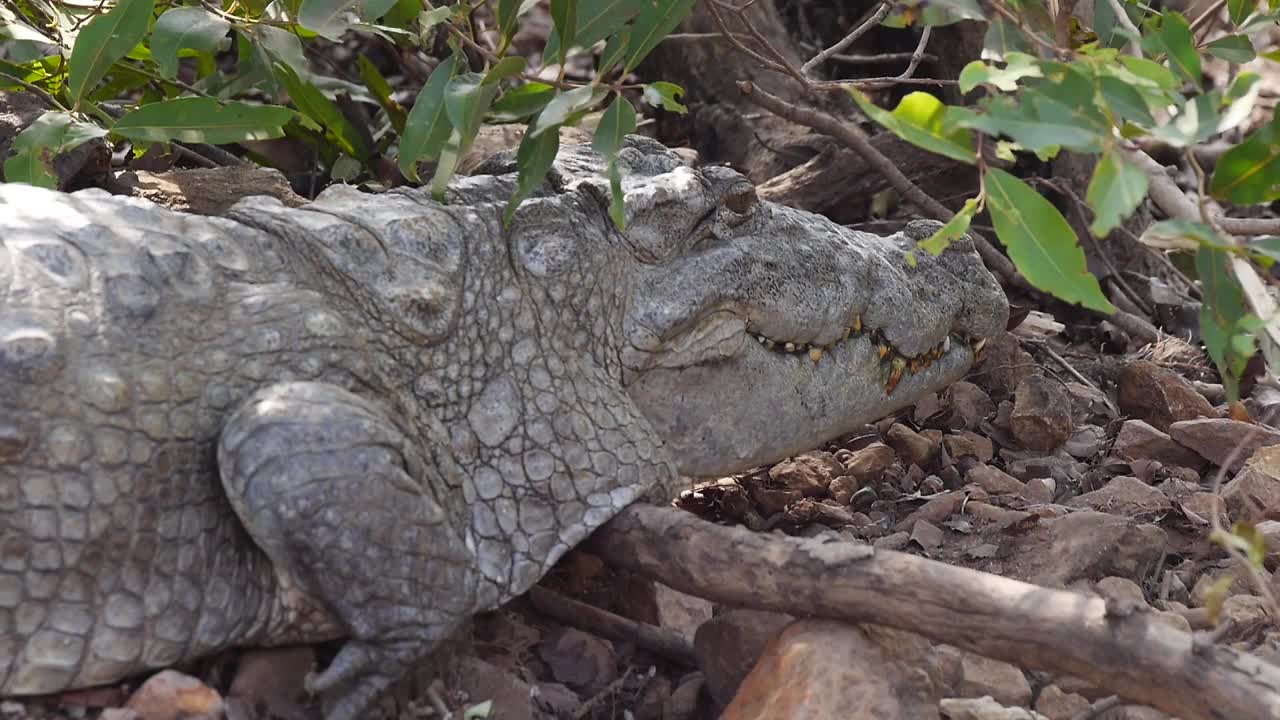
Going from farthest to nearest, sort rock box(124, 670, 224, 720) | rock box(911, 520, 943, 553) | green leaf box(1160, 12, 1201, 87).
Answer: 1. rock box(911, 520, 943, 553)
2. green leaf box(1160, 12, 1201, 87)
3. rock box(124, 670, 224, 720)

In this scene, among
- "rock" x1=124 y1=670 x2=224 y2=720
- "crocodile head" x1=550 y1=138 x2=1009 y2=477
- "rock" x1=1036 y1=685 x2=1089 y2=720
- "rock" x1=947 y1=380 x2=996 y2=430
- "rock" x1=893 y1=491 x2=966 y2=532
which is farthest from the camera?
"rock" x1=947 y1=380 x2=996 y2=430

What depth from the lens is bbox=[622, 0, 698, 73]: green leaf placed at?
113 inches

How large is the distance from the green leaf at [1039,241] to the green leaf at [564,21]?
1.04m

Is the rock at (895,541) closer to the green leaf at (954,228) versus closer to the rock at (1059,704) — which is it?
the rock at (1059,704)

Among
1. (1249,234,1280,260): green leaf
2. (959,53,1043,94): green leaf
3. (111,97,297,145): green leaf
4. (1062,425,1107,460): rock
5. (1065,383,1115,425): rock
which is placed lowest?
(1065,383,1115,425): rock

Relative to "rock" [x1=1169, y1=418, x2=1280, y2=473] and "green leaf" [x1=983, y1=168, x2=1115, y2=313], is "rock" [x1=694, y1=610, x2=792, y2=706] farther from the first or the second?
"rock" [x1=1169, y1=418, x2=1280, y2=473]

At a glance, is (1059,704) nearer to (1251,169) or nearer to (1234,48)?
(1251,169)

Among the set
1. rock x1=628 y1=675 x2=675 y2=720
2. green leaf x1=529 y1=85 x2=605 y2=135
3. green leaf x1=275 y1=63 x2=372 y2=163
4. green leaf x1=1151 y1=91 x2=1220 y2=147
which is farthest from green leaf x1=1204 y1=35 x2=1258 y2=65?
green leaf x1=275 y1=63 x2=372 y2=163

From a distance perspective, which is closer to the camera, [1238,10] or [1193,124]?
[1193,124]

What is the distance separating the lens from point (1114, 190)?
6.54ft

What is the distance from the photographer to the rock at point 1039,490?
3.50 meters

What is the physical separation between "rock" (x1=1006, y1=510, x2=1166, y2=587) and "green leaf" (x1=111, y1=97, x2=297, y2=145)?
2105 mm

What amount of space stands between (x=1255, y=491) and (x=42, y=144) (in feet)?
10.2

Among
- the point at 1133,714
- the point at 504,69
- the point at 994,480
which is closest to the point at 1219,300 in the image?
the point at 1133,714
